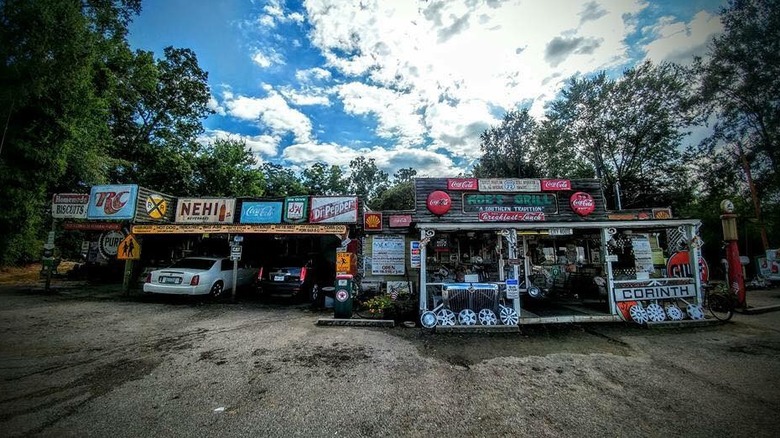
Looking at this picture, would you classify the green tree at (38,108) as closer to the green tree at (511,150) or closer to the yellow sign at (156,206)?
the yellow sign at (156,206)

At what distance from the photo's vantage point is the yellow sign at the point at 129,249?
37.5 ft

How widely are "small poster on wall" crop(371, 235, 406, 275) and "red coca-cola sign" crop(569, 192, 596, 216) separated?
750 centimetres

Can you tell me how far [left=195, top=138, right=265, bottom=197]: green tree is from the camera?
26172 mm

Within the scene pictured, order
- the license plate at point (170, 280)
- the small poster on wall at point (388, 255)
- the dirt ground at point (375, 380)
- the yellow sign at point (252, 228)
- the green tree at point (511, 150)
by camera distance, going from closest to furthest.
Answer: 1. the dirt ground at point (375, 380)
2. the license plate at point (170, 280)
3. the yellow sign at point (252, 228)
4. the small poster on wall at point (388, 255)
5. the green tree at point (511, 150)

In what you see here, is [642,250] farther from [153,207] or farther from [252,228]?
[153,207]

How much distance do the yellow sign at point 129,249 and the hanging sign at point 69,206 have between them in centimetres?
281

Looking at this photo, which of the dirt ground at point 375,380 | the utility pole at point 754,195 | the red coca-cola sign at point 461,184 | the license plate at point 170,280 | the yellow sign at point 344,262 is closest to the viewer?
the dirt ground at point 375,380

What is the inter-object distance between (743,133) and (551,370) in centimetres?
2683

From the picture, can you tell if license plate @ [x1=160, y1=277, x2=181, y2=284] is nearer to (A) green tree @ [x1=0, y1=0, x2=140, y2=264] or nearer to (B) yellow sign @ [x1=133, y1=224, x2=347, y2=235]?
(B) yellow sign @ [x1=133, y1=224, x2=347, y2=235]

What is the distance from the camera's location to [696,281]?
8406mm

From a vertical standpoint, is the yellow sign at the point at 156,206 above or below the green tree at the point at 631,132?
below

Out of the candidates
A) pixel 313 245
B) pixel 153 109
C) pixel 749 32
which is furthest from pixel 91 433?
pixel 749 32

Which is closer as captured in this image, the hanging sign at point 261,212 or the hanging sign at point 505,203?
the hanging sign at point 505,203

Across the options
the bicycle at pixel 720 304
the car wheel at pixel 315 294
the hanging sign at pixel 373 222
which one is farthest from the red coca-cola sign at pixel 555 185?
the car wheel at pixel 315 294
